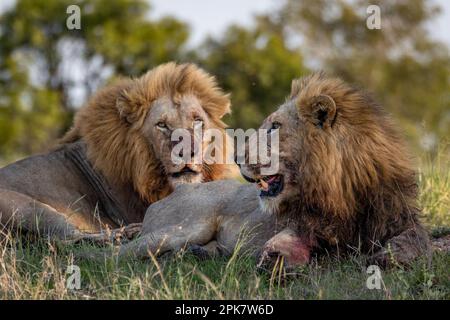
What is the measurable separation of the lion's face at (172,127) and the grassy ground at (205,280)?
1700 mm

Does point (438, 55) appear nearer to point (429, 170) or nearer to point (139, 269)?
point (429, 170)

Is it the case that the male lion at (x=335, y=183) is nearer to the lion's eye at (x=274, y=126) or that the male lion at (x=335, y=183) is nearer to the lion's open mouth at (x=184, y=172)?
the lion's eye at (x=274, y=126)

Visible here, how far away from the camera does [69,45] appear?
29578 mm

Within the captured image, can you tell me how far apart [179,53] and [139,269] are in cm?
2318

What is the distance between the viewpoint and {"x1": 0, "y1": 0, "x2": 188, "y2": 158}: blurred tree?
2795 centimetres

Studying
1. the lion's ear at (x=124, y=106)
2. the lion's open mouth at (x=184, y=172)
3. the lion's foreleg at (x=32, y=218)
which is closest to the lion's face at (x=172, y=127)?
the lion's open mouth at (x=184, y=172)

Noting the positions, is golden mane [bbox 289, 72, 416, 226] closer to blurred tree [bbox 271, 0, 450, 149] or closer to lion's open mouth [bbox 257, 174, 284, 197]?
lion's open mouth [bbox 257, 174, 284, 197]

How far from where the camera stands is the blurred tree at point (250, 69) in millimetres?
25422

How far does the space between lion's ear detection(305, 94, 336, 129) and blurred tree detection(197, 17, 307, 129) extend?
18.6 metres

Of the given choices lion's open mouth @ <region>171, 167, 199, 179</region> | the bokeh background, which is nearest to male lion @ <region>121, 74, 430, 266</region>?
lion's open mouth @ <region>171, 167, 199, 179</region>

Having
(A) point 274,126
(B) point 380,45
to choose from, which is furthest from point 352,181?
(B) point 380,45
